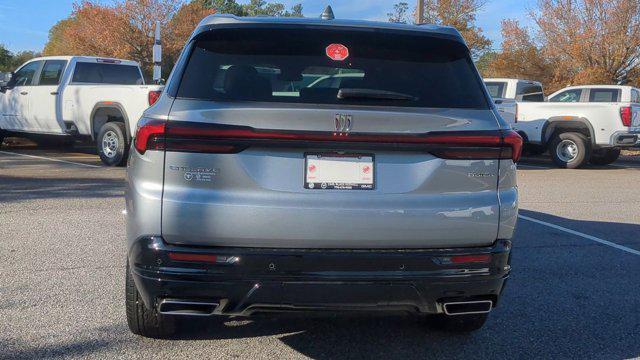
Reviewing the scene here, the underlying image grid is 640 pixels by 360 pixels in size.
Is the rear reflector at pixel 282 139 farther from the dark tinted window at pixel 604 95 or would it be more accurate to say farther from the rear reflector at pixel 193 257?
the dark tinted window at pixel 604 95

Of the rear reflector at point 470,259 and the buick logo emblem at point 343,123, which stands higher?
the buick logo emblem at point 343,123

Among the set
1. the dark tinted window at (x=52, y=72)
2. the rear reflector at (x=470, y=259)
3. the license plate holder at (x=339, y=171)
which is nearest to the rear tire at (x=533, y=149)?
the dark tinted window at (x=52, y=72)

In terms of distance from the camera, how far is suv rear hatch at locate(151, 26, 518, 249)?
117 inches

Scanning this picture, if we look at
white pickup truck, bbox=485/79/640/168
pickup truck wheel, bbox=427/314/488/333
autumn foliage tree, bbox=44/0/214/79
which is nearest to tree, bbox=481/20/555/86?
white pickup truck, bbox=485/79/640/168

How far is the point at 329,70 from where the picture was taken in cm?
339

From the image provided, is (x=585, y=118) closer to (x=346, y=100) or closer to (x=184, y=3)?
(x=346, y=100)

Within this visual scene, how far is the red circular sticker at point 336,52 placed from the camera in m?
3.34

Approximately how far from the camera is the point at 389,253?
3.03 m

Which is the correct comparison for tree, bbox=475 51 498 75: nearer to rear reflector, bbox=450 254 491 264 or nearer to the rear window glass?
the rear window glass

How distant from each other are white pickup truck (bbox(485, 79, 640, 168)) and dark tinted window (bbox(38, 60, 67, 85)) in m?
8.88

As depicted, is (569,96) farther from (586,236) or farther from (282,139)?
(282,139)

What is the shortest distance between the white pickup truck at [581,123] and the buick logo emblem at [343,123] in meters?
10.4

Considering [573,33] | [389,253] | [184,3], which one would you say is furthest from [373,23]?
[184,3]

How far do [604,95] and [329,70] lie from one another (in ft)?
47.2
